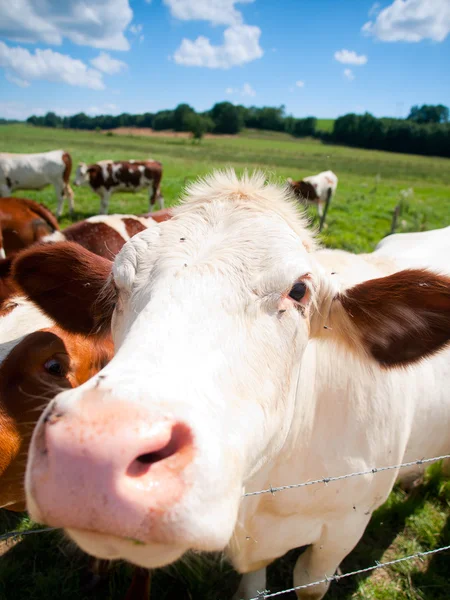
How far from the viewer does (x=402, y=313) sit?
190cm

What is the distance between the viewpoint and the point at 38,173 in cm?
1592

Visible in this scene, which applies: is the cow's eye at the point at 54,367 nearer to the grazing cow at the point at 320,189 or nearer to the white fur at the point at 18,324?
the white fur at the point at 18,324

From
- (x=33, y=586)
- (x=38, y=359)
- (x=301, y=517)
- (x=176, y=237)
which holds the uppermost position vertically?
(x=176, y=237)

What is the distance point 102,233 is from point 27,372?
4053mm

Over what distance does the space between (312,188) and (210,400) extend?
47.7 ft

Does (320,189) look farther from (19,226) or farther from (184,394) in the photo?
(184,394)

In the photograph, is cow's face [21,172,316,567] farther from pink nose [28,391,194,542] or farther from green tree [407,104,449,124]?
green tree [407,104,449,124]

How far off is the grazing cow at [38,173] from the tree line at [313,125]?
49.3 metres

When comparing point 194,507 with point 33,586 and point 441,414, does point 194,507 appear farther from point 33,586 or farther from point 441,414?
point 33,586

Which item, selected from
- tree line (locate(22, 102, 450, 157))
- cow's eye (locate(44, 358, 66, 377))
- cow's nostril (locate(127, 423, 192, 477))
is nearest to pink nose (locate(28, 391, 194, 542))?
cow's nostril (locate(127, 423, 192, 477))

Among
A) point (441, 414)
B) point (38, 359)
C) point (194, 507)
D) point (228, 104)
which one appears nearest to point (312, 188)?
point (441, 414)

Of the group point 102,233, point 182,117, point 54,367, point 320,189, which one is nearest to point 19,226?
point 102,233

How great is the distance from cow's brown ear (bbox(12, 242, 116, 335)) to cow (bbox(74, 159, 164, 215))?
1465 centimetres

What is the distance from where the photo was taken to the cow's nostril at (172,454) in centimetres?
95
